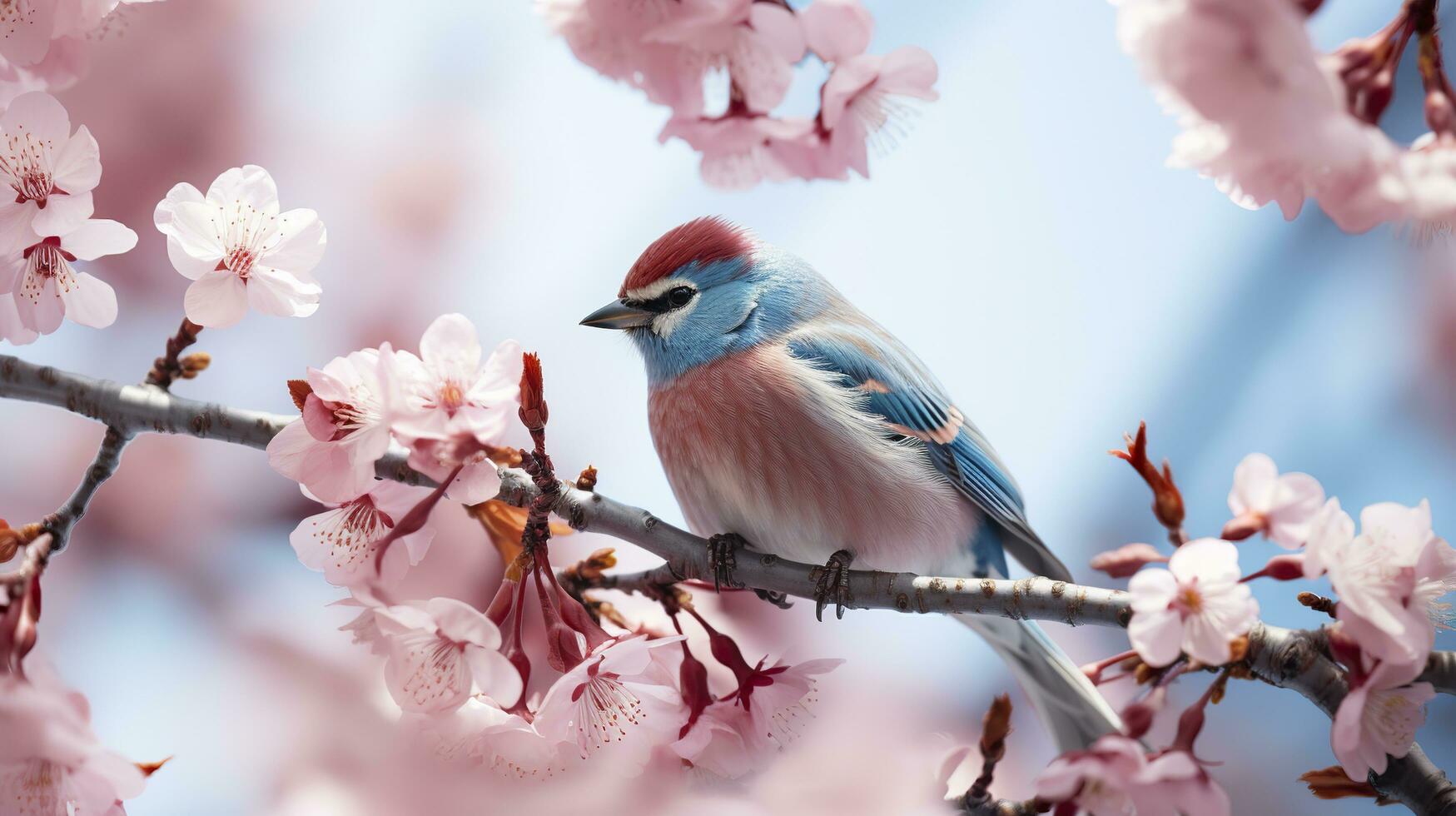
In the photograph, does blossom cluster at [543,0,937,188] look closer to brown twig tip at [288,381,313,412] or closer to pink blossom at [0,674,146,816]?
brown twig tip at [288,381,313,412]

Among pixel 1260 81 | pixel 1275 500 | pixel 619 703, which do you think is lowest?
pixel 619 703

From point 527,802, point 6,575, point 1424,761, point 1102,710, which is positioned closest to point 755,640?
point 527,802

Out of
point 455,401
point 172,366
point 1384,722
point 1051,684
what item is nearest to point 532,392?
point 455,401

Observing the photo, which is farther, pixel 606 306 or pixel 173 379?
pixel 606 306

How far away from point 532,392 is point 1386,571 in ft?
1.78

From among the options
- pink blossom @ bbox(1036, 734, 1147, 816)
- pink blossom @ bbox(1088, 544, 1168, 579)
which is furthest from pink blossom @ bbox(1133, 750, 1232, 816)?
pink blossom @ bbox(1088, 544, 1168, 579)

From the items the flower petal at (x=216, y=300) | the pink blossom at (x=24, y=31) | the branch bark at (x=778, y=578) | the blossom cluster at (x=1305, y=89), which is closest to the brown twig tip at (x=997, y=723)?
the branch bark at (x=778, y=578)

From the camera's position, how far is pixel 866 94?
636 mm

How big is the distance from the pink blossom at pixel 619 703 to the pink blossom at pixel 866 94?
0.37m

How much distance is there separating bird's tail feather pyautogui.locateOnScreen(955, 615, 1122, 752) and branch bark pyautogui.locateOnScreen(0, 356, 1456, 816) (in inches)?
10.3

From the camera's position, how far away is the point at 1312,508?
1.91 feet

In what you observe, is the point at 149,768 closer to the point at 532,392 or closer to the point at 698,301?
the point at 532,392

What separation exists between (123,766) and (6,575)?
0.48 ft

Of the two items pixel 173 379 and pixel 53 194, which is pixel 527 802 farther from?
pixel 53 194
